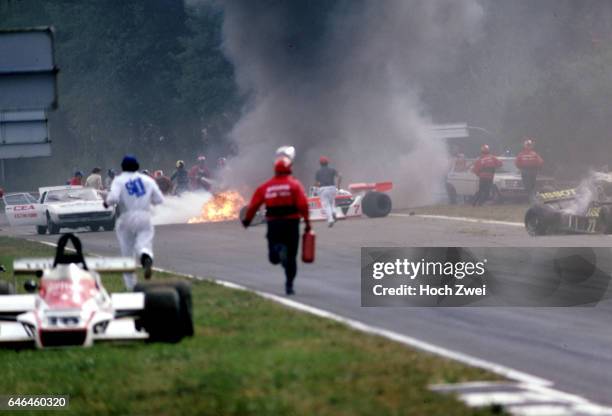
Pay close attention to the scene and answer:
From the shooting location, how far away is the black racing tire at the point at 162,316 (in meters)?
12.1

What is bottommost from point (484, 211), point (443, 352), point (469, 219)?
point (443, 352)

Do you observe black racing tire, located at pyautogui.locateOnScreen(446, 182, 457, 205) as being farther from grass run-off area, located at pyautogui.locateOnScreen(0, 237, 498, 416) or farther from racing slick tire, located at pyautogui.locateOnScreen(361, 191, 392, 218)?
grass run-off area, located at pyautogui.locateOnScreen(0, 237, 498, 416)

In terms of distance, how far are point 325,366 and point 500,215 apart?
24.1 m

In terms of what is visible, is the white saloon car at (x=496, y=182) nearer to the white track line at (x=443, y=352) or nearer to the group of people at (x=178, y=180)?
the group of people at (x=178, y=180)

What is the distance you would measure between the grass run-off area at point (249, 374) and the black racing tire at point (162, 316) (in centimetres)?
14

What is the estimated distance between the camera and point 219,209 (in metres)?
38.4

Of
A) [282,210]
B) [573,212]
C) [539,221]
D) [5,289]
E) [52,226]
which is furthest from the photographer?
[52,226]

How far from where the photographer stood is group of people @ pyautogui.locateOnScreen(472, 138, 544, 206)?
36.9 metres

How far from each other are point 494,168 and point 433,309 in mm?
22156

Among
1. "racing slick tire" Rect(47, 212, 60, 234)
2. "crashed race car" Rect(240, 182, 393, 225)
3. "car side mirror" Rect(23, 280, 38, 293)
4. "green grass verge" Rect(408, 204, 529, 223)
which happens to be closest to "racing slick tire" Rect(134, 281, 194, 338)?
"car side mirror" Rect(23, 280, 38, 293)

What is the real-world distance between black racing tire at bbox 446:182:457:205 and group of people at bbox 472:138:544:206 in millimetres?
3685

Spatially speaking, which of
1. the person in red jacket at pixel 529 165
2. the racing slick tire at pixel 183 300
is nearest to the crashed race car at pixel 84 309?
the racing slick tire at pixel 183 300

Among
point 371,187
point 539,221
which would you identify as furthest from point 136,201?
point 371,187

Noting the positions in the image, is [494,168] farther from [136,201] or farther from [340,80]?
[136,201]
